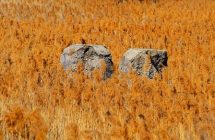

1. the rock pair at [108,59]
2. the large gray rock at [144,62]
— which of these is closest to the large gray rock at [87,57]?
the rock pair at [108,59]

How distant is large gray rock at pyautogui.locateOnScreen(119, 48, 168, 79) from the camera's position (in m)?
8.87

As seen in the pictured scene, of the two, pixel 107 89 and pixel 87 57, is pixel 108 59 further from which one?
pixel 107 89

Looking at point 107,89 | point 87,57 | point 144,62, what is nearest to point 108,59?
point 87,57

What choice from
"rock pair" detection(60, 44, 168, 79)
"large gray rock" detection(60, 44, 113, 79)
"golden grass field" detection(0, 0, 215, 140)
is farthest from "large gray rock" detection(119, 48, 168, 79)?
"large gray rock" detection(60, 44, 113, 79)

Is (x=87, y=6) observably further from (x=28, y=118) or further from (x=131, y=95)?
(x=28, y=118)

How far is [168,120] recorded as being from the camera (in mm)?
5566

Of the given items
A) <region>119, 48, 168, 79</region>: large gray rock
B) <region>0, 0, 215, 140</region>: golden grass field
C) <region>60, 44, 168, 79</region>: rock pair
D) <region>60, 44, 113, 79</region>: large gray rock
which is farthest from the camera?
<region>60, 44, 113, 79</region>: large gray rock

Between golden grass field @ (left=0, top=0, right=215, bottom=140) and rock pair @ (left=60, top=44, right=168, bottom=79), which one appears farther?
rock pair @ (left=60, top=44, right=168, bottom=79)

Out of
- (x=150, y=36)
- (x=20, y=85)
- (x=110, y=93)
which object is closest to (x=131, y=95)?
(x=110, y=93)

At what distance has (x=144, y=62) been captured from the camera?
905 centimetres

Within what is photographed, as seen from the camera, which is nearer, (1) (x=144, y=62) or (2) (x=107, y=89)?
(2) (x=107, y=89)

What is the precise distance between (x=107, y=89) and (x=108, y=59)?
2460 millimetres

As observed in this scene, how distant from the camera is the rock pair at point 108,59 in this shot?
9000 millimetres

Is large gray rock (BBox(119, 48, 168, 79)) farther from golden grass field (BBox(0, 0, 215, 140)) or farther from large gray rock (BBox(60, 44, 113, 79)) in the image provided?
large gray rock (BBox(60, 44, 113, 79))
